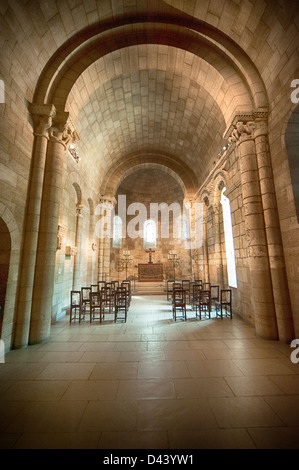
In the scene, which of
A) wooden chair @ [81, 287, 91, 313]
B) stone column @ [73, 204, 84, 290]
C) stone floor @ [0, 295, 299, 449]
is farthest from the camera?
stone column @ [73, 204, 84, 290]

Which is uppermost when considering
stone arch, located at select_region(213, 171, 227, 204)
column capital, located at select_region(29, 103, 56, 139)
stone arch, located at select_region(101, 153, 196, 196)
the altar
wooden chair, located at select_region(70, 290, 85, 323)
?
stone arch, located at select_region(101, 153, 196, 196)

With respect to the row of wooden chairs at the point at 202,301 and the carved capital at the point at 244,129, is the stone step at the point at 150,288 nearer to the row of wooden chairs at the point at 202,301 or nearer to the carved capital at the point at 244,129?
the row of wooden chairs at the point at 202,301

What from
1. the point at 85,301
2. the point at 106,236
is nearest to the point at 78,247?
the point at 85,301

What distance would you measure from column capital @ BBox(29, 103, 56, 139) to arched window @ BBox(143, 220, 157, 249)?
1248 centimetres

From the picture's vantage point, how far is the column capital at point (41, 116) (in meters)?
5.11

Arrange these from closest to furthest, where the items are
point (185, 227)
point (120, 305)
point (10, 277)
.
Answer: point (10, 277) → point (120, 305) → point (185, 227)

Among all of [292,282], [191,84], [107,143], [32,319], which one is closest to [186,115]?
[191,84]

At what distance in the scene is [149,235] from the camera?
17391 mm

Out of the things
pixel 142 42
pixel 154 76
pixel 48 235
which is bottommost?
pixel 48 235

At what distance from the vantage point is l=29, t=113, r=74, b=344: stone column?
4.83 metres

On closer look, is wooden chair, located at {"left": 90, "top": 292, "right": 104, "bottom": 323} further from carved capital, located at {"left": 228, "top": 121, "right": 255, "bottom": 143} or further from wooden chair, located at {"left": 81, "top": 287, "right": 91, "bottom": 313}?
carved capital, located at {"left": 228, "top": 121, "right": 255, "bottom": 143}

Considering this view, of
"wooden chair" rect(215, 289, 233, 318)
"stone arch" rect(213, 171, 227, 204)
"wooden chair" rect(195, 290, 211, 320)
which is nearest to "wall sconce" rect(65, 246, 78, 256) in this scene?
"wooden chair" rect(195, 290, 211, 320)

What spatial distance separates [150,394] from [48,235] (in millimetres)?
4154

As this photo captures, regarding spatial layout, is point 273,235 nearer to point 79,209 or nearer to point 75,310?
point 75,310
